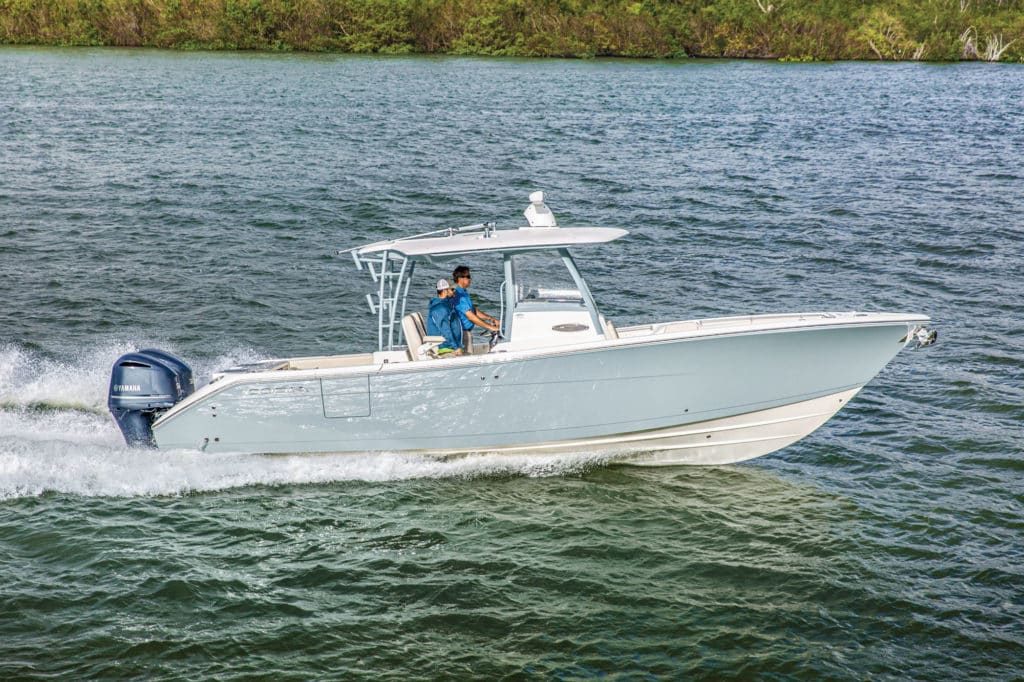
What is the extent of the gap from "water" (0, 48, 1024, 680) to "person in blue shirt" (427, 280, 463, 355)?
136cm

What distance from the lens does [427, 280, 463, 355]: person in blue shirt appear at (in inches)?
456

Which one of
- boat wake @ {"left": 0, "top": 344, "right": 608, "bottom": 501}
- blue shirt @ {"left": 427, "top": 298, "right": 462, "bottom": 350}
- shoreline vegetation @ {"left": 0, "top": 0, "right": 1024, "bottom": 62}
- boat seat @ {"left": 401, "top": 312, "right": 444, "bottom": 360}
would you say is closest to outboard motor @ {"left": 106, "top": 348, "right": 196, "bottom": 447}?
boat wake @ {"left": 0, "top": 344, "right": 608, "bottom": 501}

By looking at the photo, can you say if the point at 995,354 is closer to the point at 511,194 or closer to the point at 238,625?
the point at 238,625

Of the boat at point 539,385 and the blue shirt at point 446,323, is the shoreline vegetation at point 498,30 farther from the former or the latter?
the boat at point 539,385

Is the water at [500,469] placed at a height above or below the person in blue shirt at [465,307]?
below

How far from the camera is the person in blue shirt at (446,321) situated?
11586 mm

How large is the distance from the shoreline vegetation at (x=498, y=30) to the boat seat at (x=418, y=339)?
74.3 m

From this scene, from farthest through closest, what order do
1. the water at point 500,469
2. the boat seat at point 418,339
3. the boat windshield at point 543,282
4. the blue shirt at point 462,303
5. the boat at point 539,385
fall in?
1. the boat windshield at point 543,282
2. the blue shirt at point 462,303
3. the boat seat at point 418,339
4. the boat at point 539,385
5. the water at point 500,469

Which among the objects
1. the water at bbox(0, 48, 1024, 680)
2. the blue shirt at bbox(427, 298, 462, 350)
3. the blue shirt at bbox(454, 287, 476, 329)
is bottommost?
the water at bbox(0, 48, 1024, 680)

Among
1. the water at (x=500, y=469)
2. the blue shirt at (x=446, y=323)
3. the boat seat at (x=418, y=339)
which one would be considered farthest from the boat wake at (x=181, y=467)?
the blue shirt at (x=446, y=323)

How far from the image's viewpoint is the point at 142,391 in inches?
450

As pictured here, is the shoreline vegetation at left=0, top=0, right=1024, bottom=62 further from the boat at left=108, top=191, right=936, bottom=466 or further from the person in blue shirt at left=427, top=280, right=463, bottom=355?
the boat at left=108, top=191, right=936, bottom=466

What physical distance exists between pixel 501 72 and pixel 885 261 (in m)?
50.0

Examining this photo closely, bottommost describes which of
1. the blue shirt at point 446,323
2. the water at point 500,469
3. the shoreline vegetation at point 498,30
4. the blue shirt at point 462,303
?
the water at point 500,469
